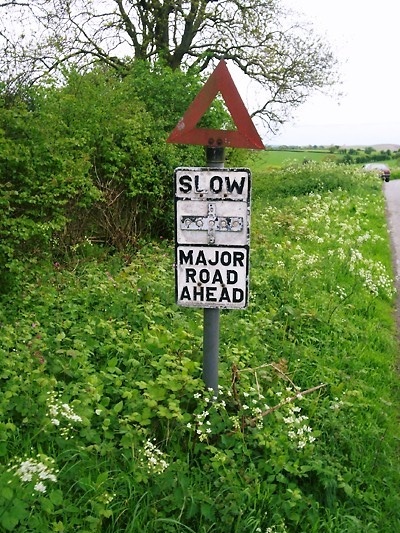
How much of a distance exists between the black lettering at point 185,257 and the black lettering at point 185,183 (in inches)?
14.5

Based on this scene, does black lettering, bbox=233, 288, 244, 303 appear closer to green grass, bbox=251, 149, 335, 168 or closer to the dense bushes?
the dense bushes

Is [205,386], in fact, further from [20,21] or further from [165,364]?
[20,21]

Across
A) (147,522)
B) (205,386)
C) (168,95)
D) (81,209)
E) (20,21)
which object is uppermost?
(20,21)

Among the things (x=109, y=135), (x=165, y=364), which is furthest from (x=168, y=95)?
(x=165, y=364)

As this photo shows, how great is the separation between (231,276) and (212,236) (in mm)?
269

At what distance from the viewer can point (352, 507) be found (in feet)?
10.4

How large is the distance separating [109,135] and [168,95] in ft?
10.7

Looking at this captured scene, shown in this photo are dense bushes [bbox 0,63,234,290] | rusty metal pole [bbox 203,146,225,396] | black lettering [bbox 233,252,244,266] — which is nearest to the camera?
black lettering [bbox 233,252,244,266]

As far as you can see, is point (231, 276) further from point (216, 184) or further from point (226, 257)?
point (216, 184)

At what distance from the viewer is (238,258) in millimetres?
3133

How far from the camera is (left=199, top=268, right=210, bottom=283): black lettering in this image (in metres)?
3.18

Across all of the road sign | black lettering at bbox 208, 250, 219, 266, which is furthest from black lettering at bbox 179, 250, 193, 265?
black lettering at bbox 208, 250, 219, 266

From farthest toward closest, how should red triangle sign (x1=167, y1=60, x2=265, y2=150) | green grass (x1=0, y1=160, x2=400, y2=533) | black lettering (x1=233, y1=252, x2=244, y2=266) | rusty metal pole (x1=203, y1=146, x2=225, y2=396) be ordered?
rusty metal pole (x1=203, y1=146, x2=225, y2=396)
black lettering (x1=233, y1=252, x2=244, y2=266)
red triangle sign (x1=167, y1=60, x2=265, y2=150)
green grass (x1=0, y1=160, x2=400, y2=533)

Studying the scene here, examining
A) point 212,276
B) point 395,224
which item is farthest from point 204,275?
point 395,224
